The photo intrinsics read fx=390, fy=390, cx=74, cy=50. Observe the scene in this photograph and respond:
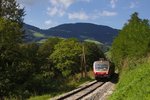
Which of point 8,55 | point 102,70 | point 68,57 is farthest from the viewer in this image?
point 68,57

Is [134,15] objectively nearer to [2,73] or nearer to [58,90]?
[58,90]

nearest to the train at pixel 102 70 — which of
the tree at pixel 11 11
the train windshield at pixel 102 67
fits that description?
the train windshield at pixel 102 67

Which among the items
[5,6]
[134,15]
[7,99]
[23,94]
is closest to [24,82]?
[23,94]

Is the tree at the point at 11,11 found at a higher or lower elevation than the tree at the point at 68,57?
higher

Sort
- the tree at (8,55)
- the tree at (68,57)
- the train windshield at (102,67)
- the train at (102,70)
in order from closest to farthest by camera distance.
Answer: the tree at (8,55), the train at (102,70), the train windshield at (102,67), the tree at (68,57)

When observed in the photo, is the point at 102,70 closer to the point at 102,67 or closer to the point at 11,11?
the point at 102,67

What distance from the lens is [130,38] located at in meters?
58.4

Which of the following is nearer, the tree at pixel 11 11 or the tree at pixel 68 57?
the tree at pixel 11 11

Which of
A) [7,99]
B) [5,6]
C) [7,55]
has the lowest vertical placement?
[7,99]

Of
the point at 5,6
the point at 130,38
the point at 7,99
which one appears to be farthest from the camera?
the point at 130,38

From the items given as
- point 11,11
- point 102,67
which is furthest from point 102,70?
point 11,11

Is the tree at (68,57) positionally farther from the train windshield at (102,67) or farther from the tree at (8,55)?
the tree at (8,55)

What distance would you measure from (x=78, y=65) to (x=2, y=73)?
125ft

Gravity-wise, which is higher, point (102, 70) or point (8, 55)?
point (8, 55)
